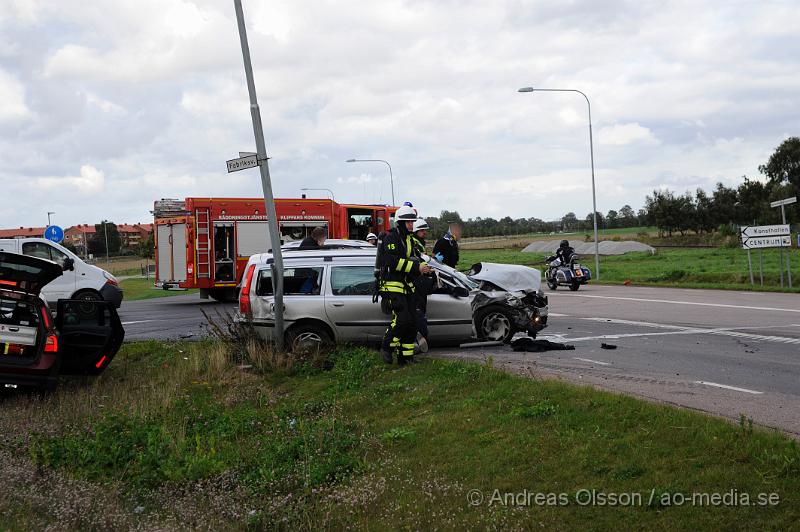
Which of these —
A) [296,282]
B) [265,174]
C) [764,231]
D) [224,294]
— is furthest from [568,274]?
[265,174]

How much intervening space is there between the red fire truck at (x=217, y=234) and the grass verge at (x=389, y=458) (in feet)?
45.9

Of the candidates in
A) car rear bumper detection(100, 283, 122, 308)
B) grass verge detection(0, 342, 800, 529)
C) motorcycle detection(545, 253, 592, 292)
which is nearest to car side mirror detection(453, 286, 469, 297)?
grass verge detection(0, 342, 800, 529)

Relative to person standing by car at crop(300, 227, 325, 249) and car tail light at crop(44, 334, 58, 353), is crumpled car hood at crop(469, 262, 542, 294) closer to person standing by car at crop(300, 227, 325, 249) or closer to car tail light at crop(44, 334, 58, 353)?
person standing by car at crop(300, 227, 325, 249)

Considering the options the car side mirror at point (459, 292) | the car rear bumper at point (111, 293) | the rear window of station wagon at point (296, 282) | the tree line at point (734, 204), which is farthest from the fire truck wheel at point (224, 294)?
the tree line at point (734, 204)

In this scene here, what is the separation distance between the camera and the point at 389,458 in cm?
630

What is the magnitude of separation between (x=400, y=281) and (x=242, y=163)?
116 inches

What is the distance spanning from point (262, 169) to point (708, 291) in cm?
1741

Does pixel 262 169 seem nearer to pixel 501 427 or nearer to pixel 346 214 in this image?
pixel 501 427

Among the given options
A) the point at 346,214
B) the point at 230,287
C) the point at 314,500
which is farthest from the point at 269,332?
the point at 346,214

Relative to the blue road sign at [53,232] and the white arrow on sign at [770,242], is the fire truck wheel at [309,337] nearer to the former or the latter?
the white arrow on sign at [770,242]

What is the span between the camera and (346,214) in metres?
26.6

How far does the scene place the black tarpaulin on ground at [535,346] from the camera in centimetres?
1084

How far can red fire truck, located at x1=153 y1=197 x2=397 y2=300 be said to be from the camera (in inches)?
925

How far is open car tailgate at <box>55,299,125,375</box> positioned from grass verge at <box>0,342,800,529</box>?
78cm
